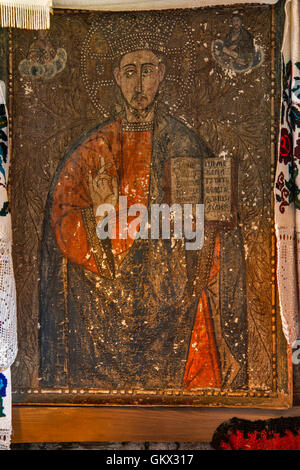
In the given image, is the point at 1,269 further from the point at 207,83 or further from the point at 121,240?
the point at 207,83

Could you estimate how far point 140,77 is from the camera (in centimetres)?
211

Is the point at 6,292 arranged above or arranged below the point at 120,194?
below

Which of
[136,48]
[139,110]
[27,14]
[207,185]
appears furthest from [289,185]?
[27,14]

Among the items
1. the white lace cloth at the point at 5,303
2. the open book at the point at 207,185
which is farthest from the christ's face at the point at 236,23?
the white lace cloth at the point at 5,303

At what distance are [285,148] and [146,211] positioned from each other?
73 cm

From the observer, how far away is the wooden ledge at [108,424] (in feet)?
6.98

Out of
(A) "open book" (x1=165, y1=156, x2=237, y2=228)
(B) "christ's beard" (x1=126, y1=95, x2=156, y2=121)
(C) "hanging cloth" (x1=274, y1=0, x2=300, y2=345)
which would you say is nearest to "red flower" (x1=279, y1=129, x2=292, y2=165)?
(C) "hanging cloth" (x1=274, y1=0, x2=300, y2=345)

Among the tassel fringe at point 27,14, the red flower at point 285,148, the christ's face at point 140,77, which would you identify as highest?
the tassel fringe at point 27,14

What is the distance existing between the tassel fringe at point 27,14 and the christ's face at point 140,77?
1.35ft

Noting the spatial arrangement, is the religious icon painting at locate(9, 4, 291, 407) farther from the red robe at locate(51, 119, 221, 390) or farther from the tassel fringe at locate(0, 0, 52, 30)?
the tassel fringe at locate(0, 0, 52, 30)

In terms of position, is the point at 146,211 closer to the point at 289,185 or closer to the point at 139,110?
the point at 139,110

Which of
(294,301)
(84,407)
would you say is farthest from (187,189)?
(84,407)

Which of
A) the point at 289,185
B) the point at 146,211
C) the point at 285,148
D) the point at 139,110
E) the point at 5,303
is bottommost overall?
the point at 5,303

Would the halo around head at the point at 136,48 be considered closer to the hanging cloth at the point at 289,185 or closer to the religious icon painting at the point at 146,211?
the religious icon painting at the point at 146,211
